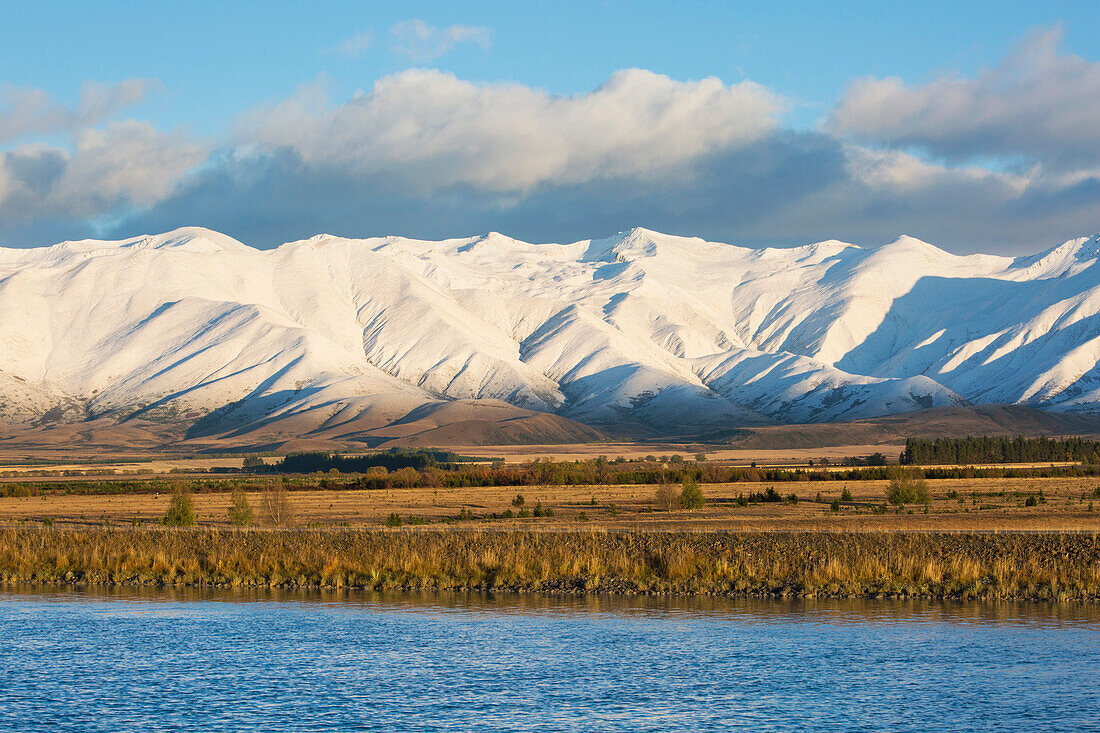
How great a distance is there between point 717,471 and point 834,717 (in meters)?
87.8

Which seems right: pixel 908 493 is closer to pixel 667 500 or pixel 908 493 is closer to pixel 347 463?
pixel 667 500

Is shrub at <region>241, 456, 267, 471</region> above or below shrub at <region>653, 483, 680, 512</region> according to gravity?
above

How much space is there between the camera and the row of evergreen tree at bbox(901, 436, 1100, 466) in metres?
141

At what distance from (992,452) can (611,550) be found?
370 ft

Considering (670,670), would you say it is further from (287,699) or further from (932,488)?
(932,488)

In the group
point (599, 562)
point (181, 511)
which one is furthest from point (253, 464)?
point (599, 562)

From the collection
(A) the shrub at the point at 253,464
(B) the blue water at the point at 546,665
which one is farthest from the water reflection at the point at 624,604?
(A) the shrub at the point at 253,464

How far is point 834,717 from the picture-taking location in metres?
22.9

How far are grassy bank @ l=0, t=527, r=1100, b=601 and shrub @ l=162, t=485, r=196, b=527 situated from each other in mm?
10938

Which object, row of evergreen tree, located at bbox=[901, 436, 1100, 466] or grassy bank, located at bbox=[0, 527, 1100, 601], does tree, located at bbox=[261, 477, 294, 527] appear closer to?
grassy bank, located at bbox=[0, 527, 1100, 601]

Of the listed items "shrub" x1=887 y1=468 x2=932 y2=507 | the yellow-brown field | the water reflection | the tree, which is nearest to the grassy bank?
the water reflection

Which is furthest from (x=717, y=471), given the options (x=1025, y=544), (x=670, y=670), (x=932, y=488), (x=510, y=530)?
(x=670, y=670)

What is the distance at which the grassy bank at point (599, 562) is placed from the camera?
39125 mm

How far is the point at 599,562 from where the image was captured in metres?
42.8
